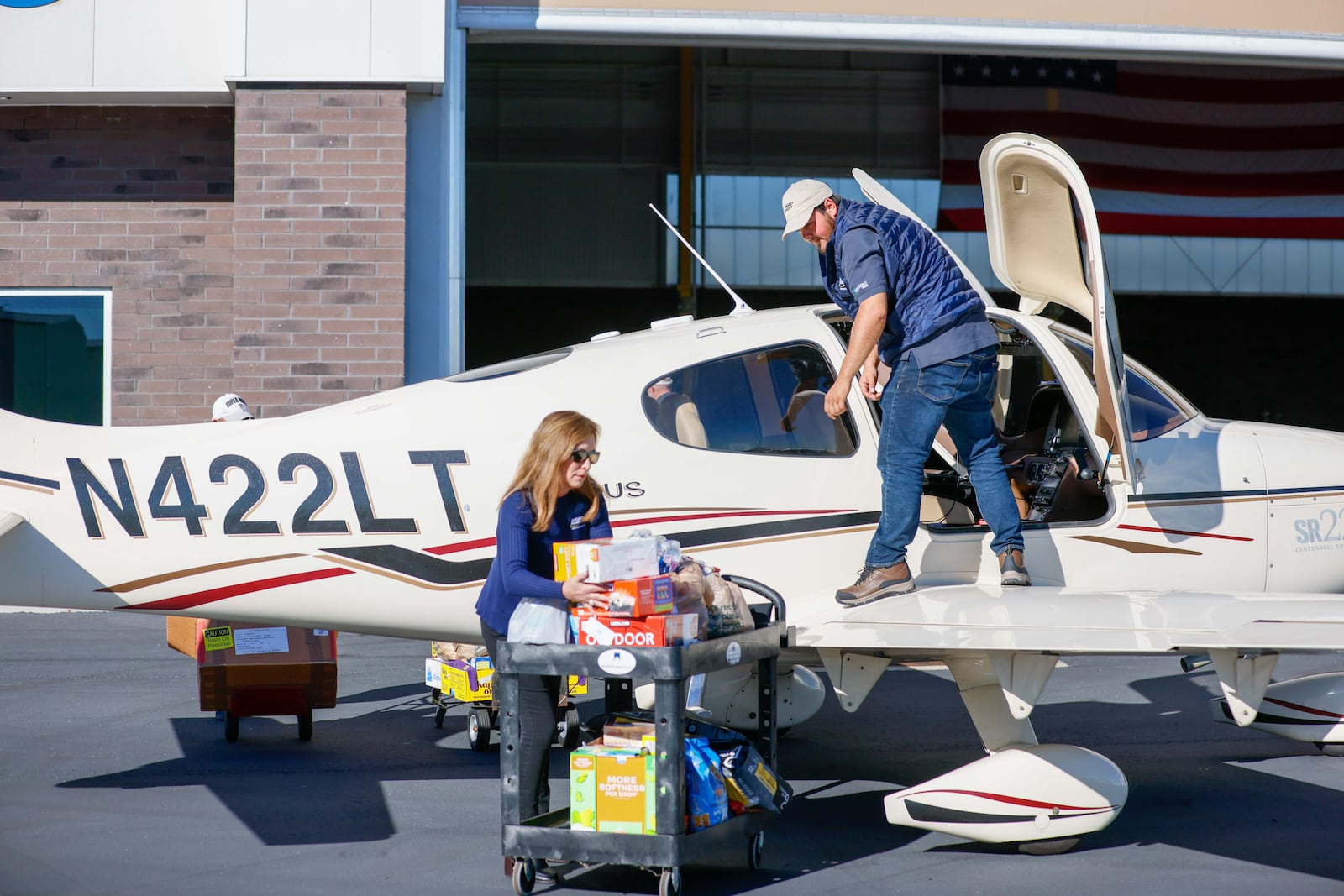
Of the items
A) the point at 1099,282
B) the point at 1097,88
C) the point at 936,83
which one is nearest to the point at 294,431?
the point at 1099,282

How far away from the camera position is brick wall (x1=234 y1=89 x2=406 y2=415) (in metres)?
9.59

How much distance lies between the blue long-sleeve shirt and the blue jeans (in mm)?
1166

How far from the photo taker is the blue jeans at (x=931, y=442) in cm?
502

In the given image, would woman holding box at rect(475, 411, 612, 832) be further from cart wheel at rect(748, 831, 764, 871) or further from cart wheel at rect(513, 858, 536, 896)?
cart wheel at rect(748, 831, 764, 871)

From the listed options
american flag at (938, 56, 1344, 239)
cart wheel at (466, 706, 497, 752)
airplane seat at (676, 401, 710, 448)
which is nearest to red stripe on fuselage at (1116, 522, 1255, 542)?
airplane seat at (676, 401, 710, 448)

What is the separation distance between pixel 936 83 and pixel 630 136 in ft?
14.9

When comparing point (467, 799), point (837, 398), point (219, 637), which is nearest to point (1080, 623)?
point (837, 398)

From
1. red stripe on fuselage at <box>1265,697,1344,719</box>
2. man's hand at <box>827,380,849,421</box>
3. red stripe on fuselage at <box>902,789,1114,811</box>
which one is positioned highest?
man's hand at <box>827,380,849,421</box>

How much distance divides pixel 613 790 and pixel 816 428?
1.89 metres

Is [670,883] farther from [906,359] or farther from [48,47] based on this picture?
[48,47]

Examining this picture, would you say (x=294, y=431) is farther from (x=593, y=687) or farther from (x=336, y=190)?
(x=336, y=190)

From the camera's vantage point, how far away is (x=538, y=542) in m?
4.48

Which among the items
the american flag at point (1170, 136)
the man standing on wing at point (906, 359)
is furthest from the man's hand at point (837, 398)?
the american flag at point (1170, 136)

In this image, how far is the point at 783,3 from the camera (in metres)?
9.88
